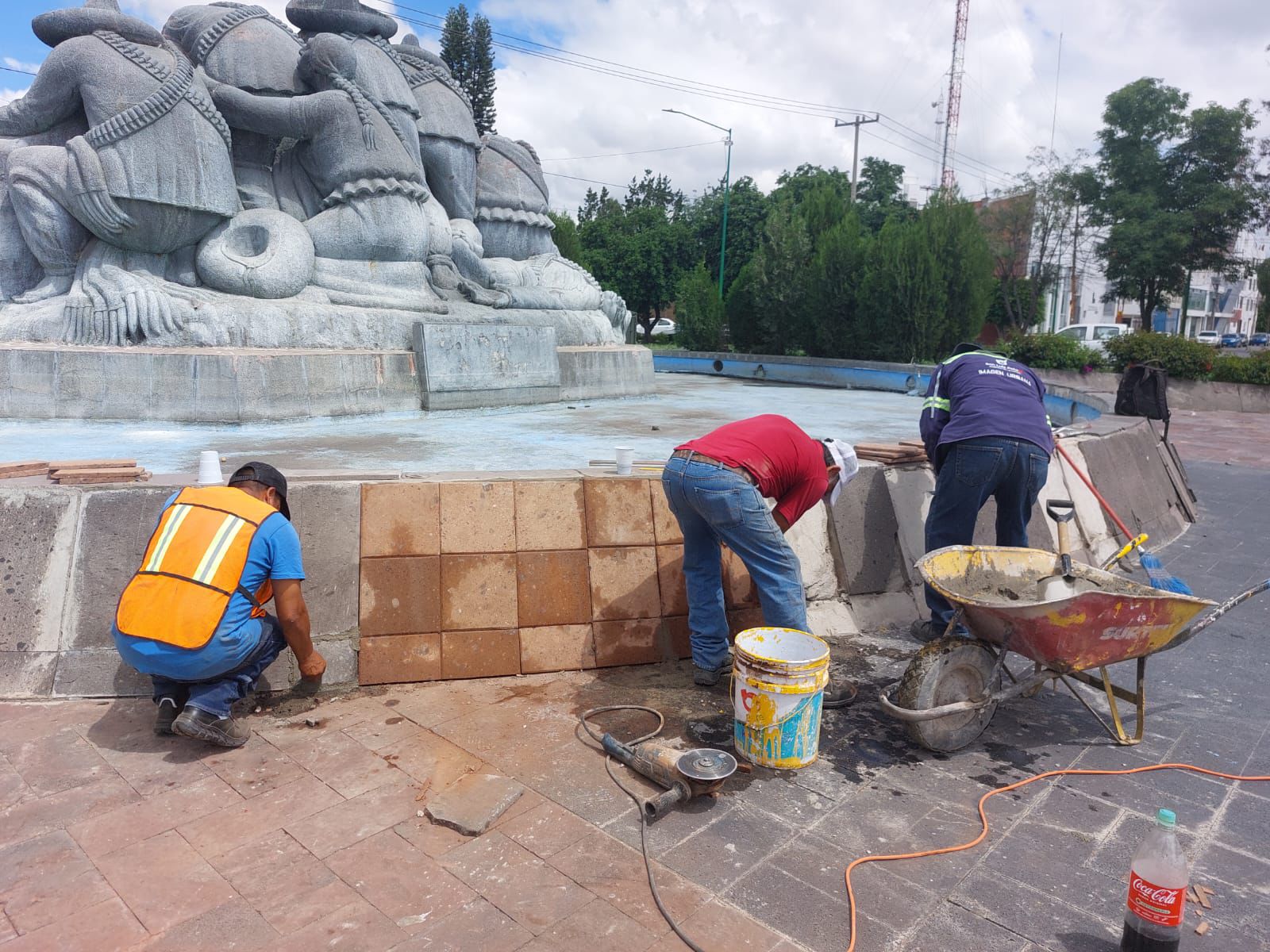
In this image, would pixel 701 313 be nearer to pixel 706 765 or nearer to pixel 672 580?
pixel 672 580

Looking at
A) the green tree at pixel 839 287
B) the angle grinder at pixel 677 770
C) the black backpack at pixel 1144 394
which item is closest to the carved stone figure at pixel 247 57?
the angle grinder at pixel 677 770

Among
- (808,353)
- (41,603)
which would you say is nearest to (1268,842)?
(41,603)

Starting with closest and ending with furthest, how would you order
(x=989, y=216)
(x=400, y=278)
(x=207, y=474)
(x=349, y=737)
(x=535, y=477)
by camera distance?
(x=349, y=737) → (x=207, y=474) → (x=535, y=477) → (x=400, y=278) → (x=989, y=216)

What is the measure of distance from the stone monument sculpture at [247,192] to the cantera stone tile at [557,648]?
605 cm

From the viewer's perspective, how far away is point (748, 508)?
3316mm

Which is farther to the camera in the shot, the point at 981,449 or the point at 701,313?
the point at 701,313

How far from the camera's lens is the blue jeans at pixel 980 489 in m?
3.96

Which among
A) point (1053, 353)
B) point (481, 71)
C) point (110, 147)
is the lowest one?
point (1053, 353)

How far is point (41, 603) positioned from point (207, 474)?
2.74ft

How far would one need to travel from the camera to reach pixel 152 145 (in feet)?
27.3

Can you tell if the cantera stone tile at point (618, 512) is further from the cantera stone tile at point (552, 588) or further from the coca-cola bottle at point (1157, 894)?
the coca-cola bottle at point (1157, 894)

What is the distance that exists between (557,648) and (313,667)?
1078 millimetres

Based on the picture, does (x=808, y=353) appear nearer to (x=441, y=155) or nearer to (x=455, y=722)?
(x=441, y=155)

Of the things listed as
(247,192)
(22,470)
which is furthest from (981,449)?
(247,192)
